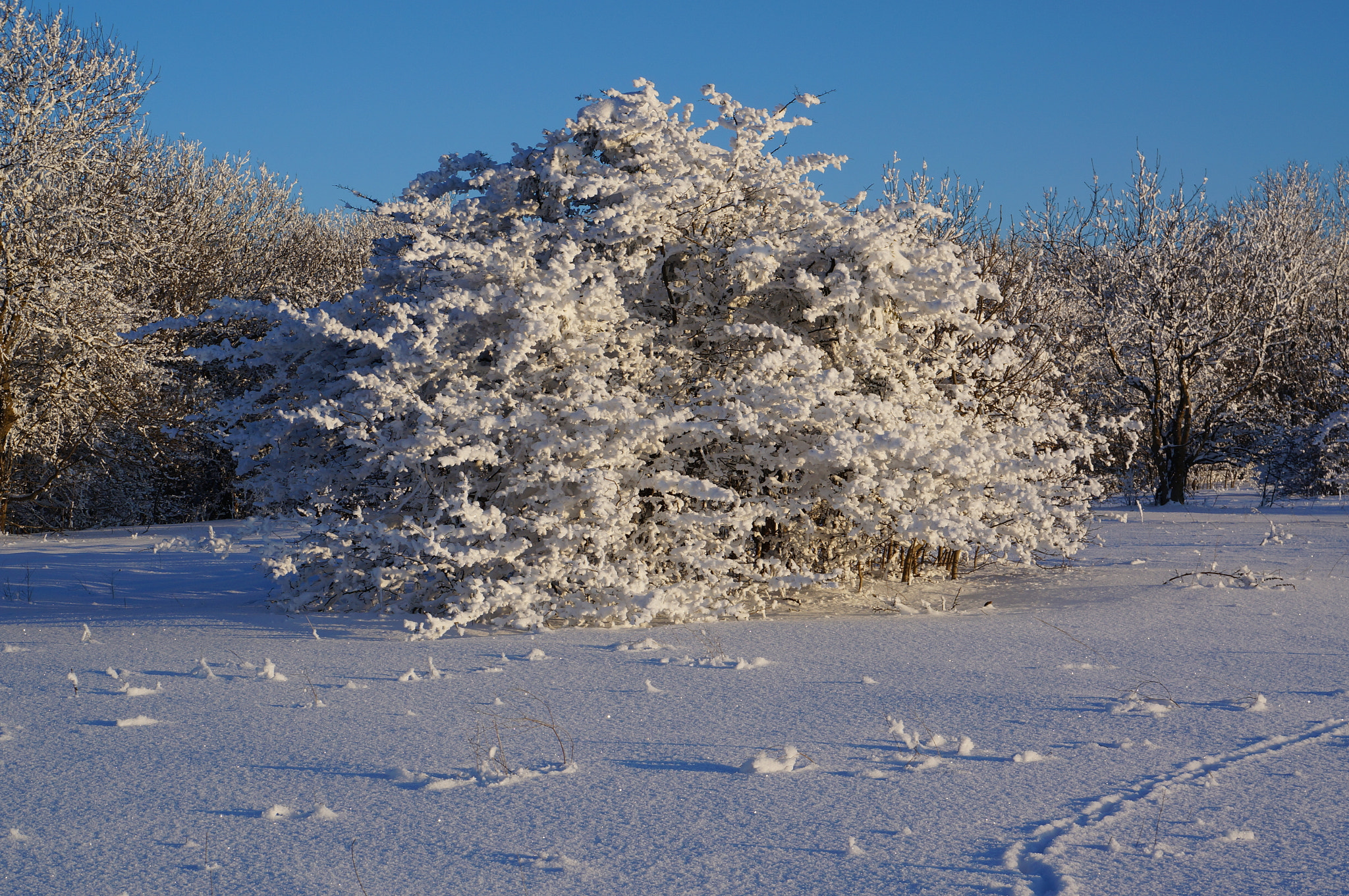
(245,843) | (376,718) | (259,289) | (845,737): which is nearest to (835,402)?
(845,737)

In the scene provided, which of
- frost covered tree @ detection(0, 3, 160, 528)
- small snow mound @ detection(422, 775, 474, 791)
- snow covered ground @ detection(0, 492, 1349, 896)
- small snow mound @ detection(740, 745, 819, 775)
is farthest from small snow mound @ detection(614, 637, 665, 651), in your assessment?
frost covered tree @ detection(0, 3, 160, 528)

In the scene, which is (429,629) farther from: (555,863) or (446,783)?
(555,863)

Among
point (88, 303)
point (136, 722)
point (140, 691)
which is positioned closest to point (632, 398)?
point (140, 691)

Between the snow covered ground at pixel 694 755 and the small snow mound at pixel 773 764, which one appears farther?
the small snow mound at pixel 773 764

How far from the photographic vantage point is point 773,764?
142 inches

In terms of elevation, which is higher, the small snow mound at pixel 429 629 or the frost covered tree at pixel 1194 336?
the frost covered tree at pixel 1194 336

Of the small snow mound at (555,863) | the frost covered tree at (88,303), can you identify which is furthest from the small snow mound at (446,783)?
the frost covered tree at (88,303)

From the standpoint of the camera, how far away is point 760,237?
274 inches

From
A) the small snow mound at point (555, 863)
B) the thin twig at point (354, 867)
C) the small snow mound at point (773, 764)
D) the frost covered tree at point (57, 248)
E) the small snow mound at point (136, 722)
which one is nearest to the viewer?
the thin twig at point (354, 867)

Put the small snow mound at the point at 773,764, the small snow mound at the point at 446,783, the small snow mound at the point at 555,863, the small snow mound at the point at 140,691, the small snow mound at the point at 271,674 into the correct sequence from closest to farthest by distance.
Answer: the small snow mound at the point at 555,863 → the small snow mound at the point at 446,783 → the small snow mound at the point at 773,764 → the small snow mound at the point at 140,691 → the small snow mound at the point at 271,674

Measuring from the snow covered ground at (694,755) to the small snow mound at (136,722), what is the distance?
0.03 feet

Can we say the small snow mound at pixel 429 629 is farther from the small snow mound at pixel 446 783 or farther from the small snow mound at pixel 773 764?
the small snow mound at pixel 773 764

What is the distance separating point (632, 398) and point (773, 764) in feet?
11.8

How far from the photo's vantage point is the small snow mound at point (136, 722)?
421 cm
